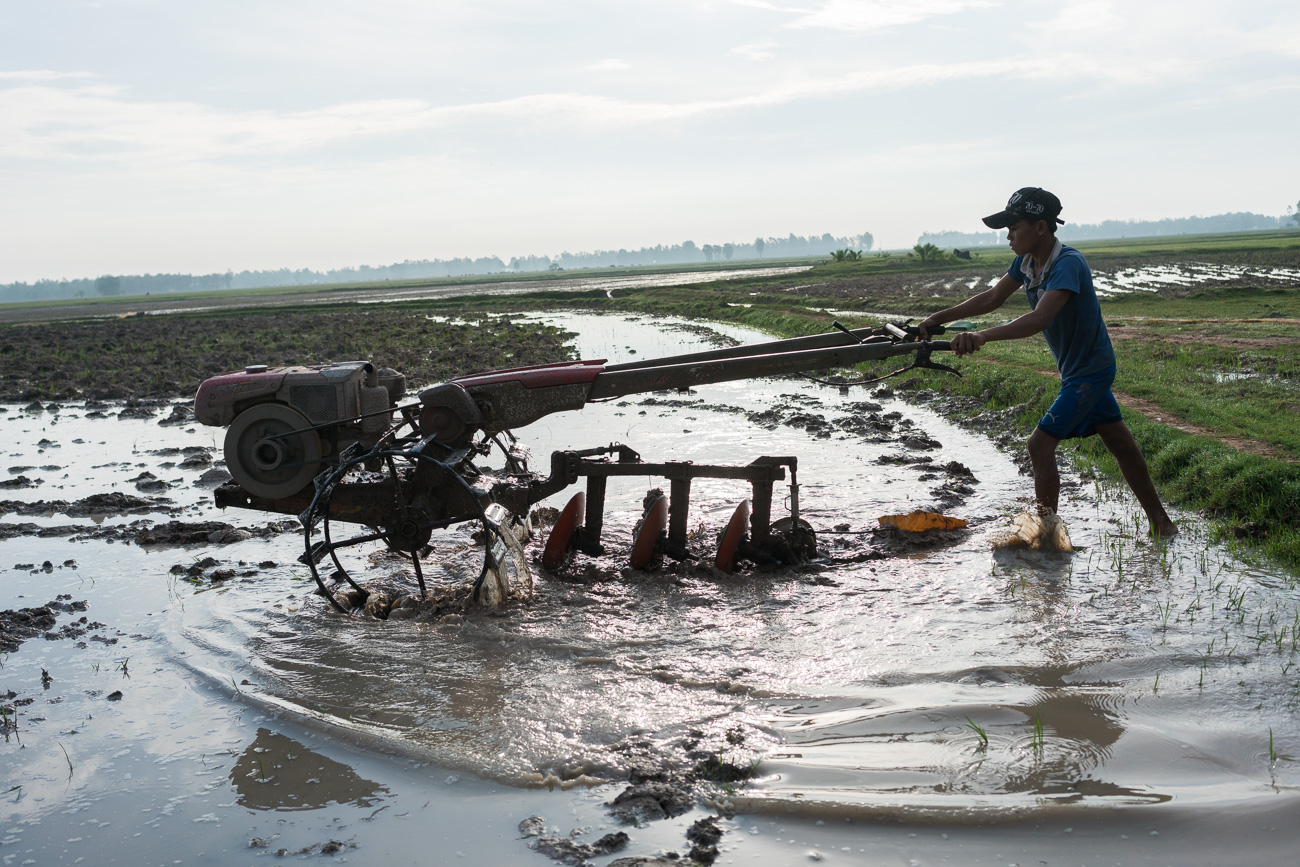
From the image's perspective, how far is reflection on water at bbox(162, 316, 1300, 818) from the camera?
11.1 ft

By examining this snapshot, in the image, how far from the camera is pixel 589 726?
3.87 metres

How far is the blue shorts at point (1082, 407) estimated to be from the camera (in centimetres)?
529

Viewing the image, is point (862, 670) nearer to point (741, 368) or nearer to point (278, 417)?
point (741, 368)

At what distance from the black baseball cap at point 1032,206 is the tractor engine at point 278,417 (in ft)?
12.6

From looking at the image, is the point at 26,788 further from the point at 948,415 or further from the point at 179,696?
the point at 948,415

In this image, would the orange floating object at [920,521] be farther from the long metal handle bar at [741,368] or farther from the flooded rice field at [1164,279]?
the flooded rice field at [1164,279]

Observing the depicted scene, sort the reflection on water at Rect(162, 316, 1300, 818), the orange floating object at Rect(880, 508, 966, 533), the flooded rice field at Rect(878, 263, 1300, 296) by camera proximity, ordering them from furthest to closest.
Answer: the flooded rice field at Rect(878, 263, 1300, 296) → the orange floating object at Rect(880, 508, 966, 533) → the reflection on water at Rect(162, 316, 1300, 818)

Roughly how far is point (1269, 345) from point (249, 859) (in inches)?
622

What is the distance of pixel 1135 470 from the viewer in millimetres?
5633

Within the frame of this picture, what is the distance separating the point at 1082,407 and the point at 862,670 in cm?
224

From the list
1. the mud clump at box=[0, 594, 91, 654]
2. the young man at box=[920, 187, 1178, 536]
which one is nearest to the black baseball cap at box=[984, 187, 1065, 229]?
the young man at box=[920, 187, 1178, 536]

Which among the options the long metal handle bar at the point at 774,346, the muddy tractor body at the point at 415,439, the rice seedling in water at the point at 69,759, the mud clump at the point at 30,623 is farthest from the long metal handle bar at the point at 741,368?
the mud clump at the point at 30,623

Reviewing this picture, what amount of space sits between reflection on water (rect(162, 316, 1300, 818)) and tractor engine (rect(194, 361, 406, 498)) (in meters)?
0.87

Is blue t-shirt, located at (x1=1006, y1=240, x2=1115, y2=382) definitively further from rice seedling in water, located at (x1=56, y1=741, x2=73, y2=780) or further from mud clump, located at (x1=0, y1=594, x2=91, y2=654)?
mud clump, located at (x1=0, y1=594, x2=91, y2=654)
